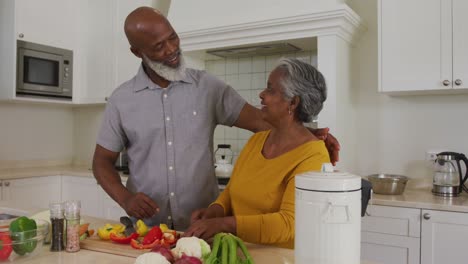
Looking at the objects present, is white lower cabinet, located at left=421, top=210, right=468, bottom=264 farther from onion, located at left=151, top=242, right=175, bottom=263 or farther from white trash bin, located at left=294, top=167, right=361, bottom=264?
onion, located at left=151, top=242, right=175, bottom=263

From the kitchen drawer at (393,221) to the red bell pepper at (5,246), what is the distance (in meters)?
1.92

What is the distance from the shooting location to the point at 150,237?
4.23 ft

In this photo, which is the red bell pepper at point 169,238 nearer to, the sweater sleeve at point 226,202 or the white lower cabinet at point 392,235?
the sweater sleeve at point 226,202

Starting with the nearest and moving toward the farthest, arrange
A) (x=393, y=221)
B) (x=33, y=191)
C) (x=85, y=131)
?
1. (x=393, y=221)
2. (x=33, y=191)
3. (x=85, y=131)

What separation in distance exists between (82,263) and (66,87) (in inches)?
116

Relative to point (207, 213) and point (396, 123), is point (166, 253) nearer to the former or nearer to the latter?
point (207, 213)

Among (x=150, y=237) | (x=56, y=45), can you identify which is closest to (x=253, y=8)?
(x=56, y=45)

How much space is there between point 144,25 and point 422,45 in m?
1.74

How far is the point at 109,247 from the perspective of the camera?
4.24ft

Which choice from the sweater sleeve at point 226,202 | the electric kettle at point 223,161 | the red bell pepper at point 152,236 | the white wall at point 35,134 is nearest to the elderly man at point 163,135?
the sweater sleeve at point 226,202

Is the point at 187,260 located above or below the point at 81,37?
below

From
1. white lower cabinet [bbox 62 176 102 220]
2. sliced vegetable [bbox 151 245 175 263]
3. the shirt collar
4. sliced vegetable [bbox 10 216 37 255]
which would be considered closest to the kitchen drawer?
the shirt collar

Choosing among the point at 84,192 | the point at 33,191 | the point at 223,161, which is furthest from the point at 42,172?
the point at 223,161

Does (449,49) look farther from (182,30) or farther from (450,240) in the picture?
(182,30)
